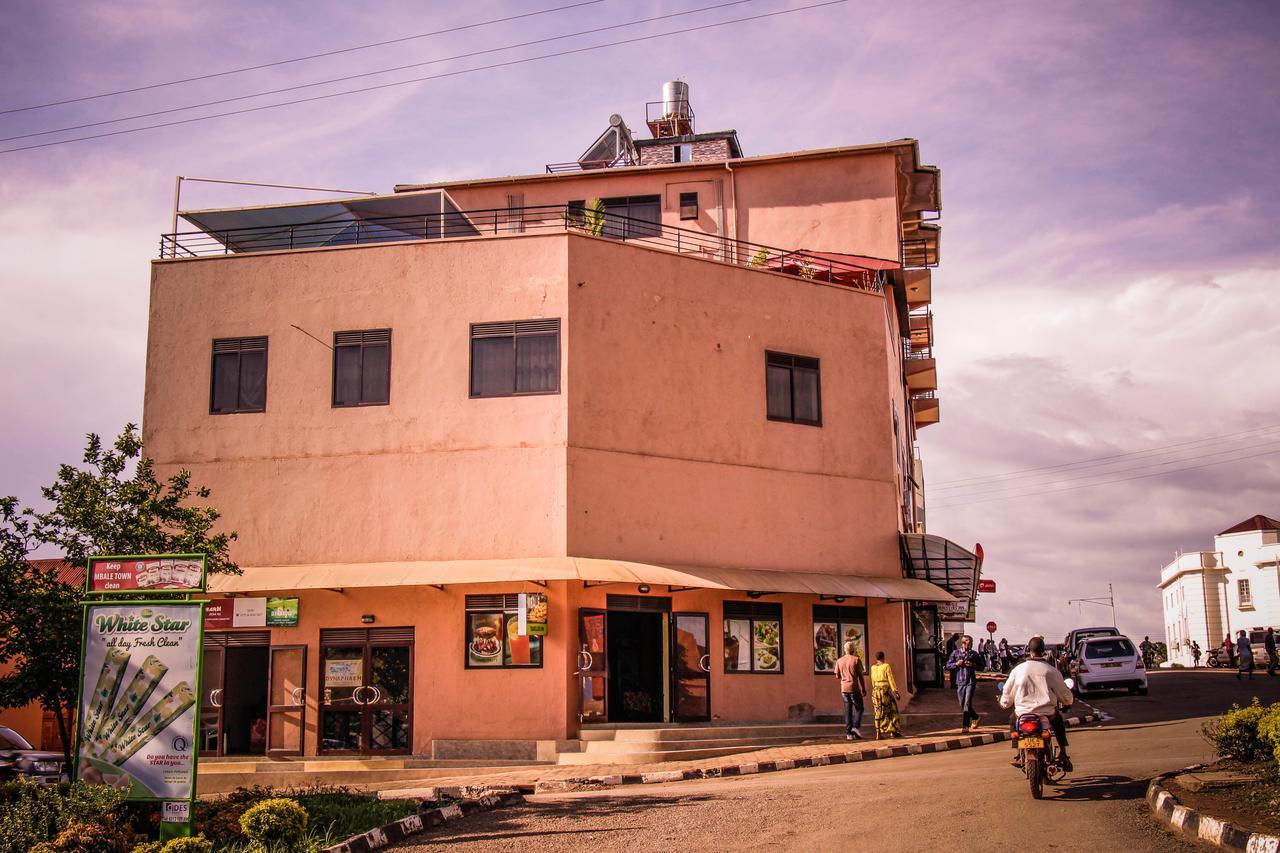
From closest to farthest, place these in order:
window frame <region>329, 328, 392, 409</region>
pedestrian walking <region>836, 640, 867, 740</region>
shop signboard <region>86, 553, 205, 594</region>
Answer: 1. shop signboard <region>86, 553, 205, 594</region>
2. pedestrian walking <region>836, 640, 867, 740</region>
3. window frame <region>329, 328, 392, 409</region>

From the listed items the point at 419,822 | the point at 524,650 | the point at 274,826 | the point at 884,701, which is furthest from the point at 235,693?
the point at 274,826

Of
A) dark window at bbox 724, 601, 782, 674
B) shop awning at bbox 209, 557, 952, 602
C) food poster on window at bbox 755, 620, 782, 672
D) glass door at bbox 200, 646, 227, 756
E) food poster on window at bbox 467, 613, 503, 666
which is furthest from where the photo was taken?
food poster on window at bbox 755, 620, 782, 672

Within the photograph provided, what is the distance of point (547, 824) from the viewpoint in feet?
45.2

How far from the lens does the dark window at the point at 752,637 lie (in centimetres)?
2573

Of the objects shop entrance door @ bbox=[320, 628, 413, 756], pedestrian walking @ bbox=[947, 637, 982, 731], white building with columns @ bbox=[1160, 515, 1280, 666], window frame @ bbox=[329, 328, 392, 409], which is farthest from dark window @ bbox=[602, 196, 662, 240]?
white building with columns @ bbox=[1160, 515, 1280, 666]

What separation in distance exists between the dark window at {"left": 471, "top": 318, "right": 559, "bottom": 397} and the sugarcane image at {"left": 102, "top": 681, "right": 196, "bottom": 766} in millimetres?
12527

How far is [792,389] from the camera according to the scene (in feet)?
90.2

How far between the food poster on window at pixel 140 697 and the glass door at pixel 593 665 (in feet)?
37.1

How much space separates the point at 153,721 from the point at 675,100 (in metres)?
29.1

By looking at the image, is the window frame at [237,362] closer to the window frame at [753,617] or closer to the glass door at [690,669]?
the glass door at [690,669]

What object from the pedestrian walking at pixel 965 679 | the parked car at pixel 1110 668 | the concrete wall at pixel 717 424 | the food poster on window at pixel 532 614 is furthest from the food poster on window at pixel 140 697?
the parked car at pixel 1110 668

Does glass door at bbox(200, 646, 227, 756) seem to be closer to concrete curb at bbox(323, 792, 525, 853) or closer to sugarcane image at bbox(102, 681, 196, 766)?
concrete curb at bbox(323, 792, 525, 853)

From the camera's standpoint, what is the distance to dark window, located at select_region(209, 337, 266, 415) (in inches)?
1031

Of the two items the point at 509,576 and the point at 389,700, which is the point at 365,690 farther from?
the point at 509,576
